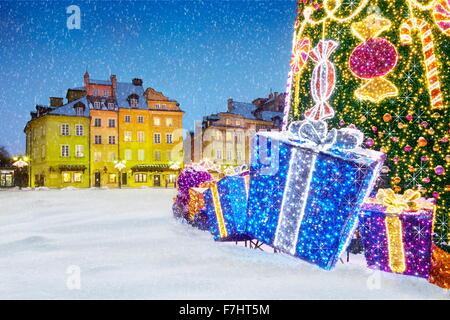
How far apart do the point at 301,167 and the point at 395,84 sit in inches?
72.5

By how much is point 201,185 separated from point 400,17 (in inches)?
185

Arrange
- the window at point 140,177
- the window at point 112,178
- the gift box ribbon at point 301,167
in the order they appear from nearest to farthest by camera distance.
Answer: the gift box ribbon at point 301,167 → the window at point 112,178 → the window at point 140,177

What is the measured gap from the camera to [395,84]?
15.7 ft

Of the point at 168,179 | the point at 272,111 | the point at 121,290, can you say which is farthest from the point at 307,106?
the point at 272,111

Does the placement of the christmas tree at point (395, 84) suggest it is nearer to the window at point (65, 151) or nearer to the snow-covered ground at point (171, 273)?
the snow-covered ground at point (171, 273)

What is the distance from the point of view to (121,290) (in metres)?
3.56

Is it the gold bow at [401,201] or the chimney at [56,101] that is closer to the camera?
the gold bow at [401,201]

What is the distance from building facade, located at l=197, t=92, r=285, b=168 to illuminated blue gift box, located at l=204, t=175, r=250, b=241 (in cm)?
3287

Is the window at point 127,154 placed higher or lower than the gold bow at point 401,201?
higher

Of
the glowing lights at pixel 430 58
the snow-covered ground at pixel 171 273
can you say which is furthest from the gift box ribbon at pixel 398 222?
the glowing lights at pixel 430 58

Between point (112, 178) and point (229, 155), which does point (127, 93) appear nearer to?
point (112, 178)

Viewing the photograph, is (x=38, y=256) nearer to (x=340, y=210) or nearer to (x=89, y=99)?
(x=340, y=210)

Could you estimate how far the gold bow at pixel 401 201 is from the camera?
3930 mm

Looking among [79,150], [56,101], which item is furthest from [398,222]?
[56,101]
